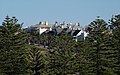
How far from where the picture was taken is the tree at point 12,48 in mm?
41625

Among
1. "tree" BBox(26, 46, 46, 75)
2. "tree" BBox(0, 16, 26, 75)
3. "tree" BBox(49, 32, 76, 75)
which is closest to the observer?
"tree" BBox(26, 46, 46, 75)

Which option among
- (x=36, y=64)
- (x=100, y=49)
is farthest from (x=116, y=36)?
(x=36, y=64)

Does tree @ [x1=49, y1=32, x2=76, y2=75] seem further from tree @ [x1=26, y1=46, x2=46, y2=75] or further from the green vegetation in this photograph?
tree @ [x1=26, y1=46, x2=46, y2=75]

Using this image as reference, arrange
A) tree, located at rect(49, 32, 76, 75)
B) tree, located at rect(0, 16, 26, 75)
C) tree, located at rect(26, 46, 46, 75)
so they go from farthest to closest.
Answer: tree, located at rect(0, 16, 26, 75)
tree, located at rect(49, 32, 76, 75)
tree, located at rect(26, 46, 46, 75)

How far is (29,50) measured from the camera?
4466cm

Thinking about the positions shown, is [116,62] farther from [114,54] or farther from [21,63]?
[21,63]

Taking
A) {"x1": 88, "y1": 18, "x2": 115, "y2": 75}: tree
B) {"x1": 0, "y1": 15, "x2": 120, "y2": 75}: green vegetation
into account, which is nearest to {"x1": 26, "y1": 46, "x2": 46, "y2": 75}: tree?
{"x1": 0, "y1": 15, "x2": 120, "y2": 75}: green vegetation

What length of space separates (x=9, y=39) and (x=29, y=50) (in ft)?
10.6

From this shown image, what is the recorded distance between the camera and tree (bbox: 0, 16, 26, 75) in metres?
41.6

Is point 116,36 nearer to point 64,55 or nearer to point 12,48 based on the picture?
point 64,55

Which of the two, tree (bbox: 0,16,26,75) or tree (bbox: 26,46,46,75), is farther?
tree (bbox: 0,16,26,75)

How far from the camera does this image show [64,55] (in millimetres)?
40062

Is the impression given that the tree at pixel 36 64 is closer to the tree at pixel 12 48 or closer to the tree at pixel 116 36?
the tree at pixel 12 48

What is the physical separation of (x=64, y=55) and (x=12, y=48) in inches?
271
